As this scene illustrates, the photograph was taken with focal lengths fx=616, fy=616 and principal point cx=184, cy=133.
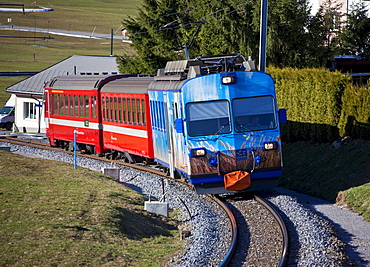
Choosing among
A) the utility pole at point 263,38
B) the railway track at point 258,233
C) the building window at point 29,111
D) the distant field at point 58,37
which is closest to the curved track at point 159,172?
the railway track at point 258,233

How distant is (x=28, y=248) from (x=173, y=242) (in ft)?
10.5

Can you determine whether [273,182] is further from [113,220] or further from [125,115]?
[125,115]

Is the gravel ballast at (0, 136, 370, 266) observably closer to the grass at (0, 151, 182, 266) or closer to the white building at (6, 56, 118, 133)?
the grass at (0, 151, 182, 266)

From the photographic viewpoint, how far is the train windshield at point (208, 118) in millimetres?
15000

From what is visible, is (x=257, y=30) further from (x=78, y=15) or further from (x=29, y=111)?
(x=78, y=15)

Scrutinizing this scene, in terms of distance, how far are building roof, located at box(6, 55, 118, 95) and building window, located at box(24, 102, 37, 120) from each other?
1573 millimetres

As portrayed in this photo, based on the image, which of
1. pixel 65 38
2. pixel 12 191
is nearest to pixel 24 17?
pixel 65 38

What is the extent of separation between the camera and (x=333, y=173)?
1841 centimetres

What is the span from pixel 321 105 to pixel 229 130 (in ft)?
27.9

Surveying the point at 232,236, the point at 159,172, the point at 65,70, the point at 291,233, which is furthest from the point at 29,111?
the point at 291,233

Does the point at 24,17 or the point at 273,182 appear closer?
the point at 273,182

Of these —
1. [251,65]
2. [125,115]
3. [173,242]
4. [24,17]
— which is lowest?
[173,242]

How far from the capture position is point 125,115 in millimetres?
22422

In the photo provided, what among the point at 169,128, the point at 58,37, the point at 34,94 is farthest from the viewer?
the point at 58,37
